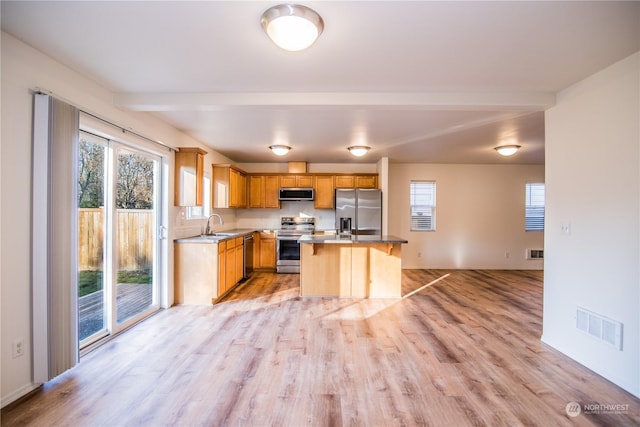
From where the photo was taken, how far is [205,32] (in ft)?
6.11

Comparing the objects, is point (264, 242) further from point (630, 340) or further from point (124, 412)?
point (630, 340)

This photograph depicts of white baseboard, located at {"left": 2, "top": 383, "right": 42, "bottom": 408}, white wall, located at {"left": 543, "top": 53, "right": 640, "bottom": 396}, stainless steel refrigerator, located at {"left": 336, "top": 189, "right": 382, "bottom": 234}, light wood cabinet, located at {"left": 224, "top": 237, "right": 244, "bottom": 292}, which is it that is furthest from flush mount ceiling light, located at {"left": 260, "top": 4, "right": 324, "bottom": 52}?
stainless steel refrigerator, located at {"left": 336, "top": 189, "right": 382, "bottom": 234}

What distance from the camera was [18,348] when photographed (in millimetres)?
1979

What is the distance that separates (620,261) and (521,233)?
16.8 feet

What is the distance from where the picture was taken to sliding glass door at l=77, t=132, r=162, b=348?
2.70 meters

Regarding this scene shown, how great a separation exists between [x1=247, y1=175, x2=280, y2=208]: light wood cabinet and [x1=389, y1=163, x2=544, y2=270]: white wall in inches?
107

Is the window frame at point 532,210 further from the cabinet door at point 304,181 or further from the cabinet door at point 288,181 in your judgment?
the cabinet door at point 288,181

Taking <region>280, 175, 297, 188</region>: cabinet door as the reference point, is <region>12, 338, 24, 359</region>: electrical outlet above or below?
below

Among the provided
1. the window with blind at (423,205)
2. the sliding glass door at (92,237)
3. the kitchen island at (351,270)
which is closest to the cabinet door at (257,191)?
the kitchen island at (351,270)

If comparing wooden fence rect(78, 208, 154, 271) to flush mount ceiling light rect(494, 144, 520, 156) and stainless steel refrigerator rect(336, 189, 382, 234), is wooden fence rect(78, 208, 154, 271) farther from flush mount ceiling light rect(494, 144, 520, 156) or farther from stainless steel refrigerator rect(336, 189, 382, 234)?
flush mount ceiling light rect(494, 144, 520, 156)

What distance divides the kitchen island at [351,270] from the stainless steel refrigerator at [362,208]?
1.63 m

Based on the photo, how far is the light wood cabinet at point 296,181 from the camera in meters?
6.43

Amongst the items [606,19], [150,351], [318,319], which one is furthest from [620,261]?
[150,351]

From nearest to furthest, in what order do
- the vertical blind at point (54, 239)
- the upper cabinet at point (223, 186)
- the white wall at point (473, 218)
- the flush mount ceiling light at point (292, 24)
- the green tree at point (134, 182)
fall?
1. the flush mount ceiling light at point (292, 24)
2. the vertical blind at point (54, 239)
3. the green tree at point (134, 182)
4. the upper cabinet at point (223, 186)
5. the white wall at point (473, 218)
